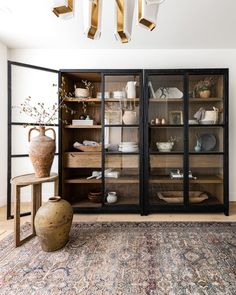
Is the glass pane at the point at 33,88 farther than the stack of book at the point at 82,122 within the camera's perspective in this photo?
Yes

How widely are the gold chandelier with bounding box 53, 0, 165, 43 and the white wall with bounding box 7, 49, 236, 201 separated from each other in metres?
1.99

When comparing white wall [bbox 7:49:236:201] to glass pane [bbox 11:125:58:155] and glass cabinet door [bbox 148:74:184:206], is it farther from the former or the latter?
glass pane [bbox 11:125:58:155]

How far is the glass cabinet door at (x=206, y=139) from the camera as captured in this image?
8.68 ft

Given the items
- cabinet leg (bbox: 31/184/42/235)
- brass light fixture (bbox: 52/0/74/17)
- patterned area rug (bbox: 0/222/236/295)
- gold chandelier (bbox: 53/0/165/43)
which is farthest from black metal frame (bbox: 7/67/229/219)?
brass light fixture (bbox: 52/0/74/17)

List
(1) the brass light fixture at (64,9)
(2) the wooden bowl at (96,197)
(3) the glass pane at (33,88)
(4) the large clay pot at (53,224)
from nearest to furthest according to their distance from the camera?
(1) the brass light fixture at (64,9)
(4) the large clay pot at (53,224)
(2) the wooden bowl at (96,197)
(3) the glass pane at (33,88)

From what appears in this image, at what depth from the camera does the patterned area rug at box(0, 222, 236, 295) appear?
136cm

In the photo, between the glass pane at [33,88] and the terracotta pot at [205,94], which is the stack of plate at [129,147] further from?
the glass pane at [33,88]

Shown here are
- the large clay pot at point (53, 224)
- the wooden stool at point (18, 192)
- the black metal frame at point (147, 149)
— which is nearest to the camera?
the large clay pot at point (53, 224)

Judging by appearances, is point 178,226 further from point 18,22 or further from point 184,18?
point 18,22

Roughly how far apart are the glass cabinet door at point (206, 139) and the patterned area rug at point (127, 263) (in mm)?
599

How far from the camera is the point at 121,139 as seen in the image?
2736 mm

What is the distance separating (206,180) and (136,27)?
86.8 inches

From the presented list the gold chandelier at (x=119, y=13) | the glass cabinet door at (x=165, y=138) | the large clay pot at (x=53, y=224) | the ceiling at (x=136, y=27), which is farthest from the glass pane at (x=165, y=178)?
the gold chandelier at (x=119, y=13)

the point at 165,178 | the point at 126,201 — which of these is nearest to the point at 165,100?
the point at 165,178
